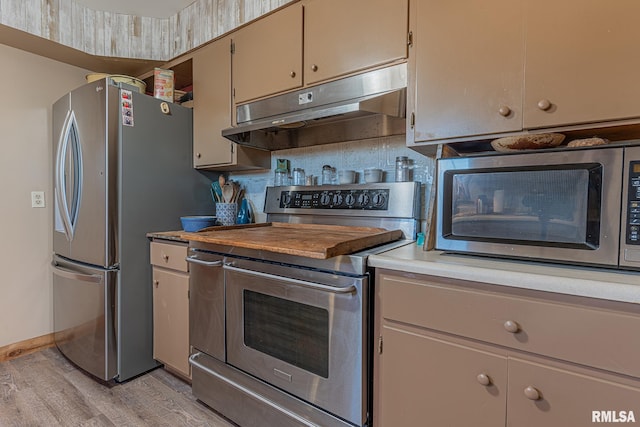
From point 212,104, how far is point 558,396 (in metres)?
2.24

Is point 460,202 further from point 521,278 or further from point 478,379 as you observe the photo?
point 478,379

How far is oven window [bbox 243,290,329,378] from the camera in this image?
1.28 m

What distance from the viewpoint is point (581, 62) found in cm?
100

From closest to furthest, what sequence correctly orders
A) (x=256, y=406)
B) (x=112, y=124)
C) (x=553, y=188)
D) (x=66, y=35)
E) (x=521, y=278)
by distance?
(x=521, y=278) → (x=553, y=188) → (x=256, y=406) → (x=112, y=124) → (x=66, y=35)

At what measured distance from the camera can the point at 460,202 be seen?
3.87 ft

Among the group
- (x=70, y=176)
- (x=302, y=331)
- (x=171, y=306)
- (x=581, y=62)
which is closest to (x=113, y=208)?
(x=70, y=176)

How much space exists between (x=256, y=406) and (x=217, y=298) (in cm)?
53

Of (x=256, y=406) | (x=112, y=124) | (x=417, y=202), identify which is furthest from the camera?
(x=112, y=124)

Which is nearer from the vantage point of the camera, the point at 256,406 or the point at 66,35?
the point at 256,406

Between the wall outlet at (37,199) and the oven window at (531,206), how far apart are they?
287 cm

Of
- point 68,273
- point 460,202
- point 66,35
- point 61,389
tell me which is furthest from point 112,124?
point 460,202

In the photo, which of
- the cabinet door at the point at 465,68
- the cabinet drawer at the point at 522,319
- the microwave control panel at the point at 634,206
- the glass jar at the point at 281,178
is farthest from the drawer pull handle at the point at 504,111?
the glass jar at the point at 281,178

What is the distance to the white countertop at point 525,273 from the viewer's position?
79 centimetres

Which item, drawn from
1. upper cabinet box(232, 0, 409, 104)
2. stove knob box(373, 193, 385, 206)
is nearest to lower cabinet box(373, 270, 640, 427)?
stove knob box(373, 193, 385, 206)
